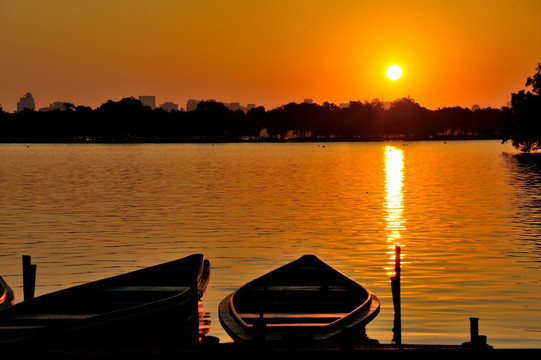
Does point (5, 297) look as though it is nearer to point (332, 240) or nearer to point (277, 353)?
point (277, 353)

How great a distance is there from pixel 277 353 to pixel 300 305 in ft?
16.8

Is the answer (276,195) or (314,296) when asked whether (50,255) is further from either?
(276,195)

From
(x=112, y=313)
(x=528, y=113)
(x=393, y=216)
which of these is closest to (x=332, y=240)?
(x=393, y=216)

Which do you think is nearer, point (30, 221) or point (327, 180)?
point (30, 221)

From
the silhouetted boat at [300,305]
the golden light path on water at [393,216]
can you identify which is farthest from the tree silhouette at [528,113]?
the silhouetted boat at [300,305]

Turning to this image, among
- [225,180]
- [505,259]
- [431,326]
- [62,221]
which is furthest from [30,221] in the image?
[225,180]

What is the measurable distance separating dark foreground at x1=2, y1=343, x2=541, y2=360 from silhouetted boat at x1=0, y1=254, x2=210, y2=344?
95cm

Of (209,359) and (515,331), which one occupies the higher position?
(209,359)

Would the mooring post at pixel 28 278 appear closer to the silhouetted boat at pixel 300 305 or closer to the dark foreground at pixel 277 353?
the silhouetted boat at pixel 300 305

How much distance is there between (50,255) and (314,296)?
1676cm

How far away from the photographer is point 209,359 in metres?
11.6

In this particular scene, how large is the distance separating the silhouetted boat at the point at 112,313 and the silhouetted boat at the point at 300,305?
105cm

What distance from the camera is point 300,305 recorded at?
16875mm

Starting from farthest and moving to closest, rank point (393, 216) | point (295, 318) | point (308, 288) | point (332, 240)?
point (393, 216)
point (332, 240)
point (308, 288)
point (295, 318)
